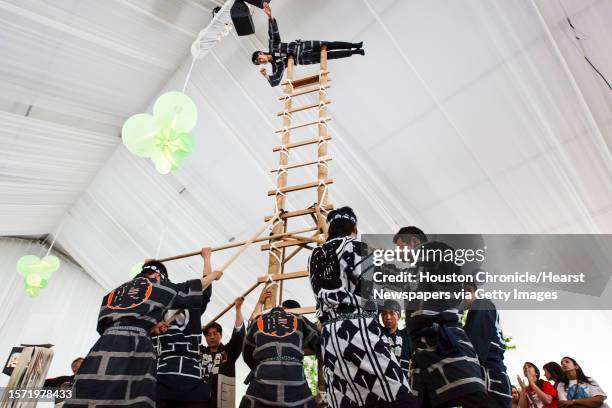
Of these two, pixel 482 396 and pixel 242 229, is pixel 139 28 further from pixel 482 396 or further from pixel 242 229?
pixel 482 396

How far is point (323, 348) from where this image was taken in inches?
57.2

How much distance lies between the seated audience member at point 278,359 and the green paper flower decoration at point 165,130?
1680 mm

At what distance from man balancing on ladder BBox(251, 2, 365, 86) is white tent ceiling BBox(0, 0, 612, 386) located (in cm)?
45

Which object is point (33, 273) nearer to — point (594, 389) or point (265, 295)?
point (265, 295)

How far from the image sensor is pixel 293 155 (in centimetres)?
420

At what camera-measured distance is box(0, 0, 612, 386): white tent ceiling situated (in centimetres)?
275

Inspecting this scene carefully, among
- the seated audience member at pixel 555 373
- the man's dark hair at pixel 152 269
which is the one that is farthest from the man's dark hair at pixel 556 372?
the man's dark hair at pixel 152 269

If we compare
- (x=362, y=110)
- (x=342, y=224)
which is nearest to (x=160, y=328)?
(x=342, y=224)

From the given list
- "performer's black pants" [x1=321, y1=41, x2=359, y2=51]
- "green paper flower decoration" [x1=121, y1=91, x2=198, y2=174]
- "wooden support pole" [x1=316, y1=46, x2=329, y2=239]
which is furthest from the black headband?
"performer's black pants" [x1=321, y1=41, x2=359, y2=51]

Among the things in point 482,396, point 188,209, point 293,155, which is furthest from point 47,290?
point 482,396

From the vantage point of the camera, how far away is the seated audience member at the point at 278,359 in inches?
61.5

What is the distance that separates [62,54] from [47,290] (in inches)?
272

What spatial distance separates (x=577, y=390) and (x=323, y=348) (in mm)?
2247

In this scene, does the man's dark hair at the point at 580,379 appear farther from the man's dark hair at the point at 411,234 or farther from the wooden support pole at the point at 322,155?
the wooden support pole at the point at 322,155
